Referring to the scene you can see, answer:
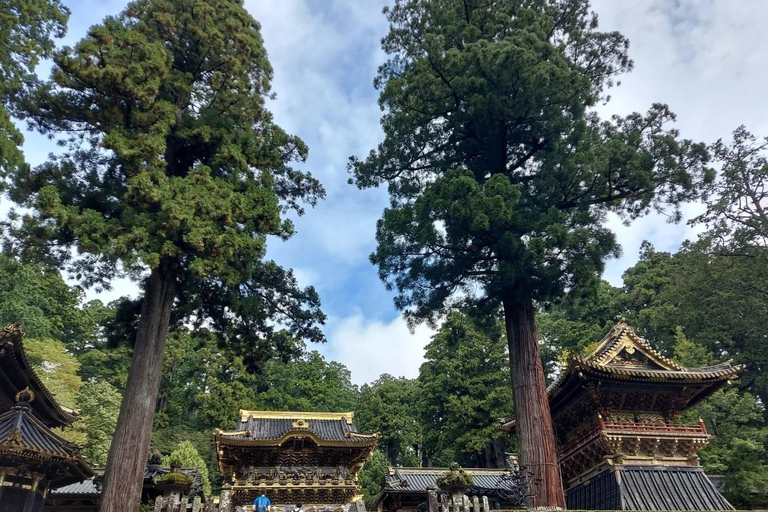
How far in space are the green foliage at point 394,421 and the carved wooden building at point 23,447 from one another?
27840 mm

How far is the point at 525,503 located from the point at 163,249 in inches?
369

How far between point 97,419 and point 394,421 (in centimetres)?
2068

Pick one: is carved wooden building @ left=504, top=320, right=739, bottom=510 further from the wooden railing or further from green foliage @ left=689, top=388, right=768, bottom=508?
green foliage @ left=689, top=388, right=768, bottom=508

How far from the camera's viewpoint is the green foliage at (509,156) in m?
12.6

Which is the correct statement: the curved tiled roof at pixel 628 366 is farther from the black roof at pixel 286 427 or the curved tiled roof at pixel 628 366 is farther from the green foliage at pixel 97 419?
→ the green foliage at pixel 97 419

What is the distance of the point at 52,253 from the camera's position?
1070 cm

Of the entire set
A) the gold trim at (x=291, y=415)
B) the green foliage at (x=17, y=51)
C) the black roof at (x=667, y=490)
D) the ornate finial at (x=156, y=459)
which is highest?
the green foliage at (x=17, y=51)

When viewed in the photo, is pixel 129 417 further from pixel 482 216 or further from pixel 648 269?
pixel 648 269

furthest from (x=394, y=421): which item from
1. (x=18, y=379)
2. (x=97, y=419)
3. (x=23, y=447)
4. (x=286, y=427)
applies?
(x=23, y=447)

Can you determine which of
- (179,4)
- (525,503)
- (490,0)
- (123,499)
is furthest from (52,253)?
(490,0)

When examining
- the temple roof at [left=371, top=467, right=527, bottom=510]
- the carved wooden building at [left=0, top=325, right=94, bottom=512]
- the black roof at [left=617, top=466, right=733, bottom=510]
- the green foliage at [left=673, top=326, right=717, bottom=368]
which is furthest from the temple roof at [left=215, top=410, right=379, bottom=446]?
the green foliage at [left=673, top=326, right=717, bottom=368]

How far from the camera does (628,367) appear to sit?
1482 centimetres

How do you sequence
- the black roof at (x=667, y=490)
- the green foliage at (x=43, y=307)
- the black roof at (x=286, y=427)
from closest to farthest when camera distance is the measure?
the black roof at (x=667, y=490) → the black roof at (x=286, y=427) → the green foliage at (x=43, y=307)

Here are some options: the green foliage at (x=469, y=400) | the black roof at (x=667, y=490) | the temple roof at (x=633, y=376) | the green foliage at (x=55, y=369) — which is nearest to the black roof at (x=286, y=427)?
the temple roof at (x=633, y=376)
